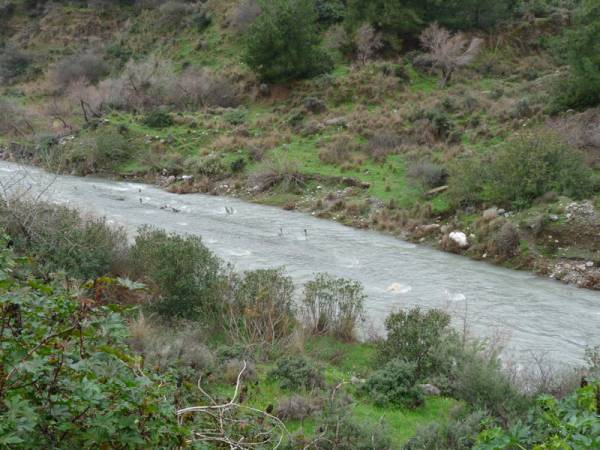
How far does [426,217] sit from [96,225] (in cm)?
1204

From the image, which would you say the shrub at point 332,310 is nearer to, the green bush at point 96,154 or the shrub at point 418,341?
the shrub at point 418,341

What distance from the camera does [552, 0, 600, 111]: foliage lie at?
2639 centimetres

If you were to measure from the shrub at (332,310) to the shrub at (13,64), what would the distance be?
5129 cm

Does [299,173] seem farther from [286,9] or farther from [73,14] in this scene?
[73,14]

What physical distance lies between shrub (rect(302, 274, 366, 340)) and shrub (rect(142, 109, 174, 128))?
81.5ft

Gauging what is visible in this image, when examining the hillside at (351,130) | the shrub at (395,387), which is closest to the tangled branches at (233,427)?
the shrub at (395,387)

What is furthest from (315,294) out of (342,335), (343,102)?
(343,102)

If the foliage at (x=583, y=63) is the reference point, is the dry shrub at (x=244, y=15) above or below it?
above

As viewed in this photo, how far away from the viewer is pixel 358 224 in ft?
73.6

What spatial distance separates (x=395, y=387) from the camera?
340 inches

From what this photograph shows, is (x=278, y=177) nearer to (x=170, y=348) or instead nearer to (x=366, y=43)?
(x=366, y=43)

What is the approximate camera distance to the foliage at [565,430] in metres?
3.38

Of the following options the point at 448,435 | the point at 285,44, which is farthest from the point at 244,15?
the point at 448,435

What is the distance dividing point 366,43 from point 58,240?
101 feet
